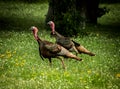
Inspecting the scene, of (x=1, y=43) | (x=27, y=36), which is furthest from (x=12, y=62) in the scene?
(x=27, y=36)

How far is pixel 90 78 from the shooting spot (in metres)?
15.2

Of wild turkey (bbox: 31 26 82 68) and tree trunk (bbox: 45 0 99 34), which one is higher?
wild turkey (bbox: 31 26 82 68)

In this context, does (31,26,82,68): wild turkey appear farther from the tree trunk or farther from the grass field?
the tree trunk

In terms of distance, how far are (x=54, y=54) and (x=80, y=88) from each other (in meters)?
3.43

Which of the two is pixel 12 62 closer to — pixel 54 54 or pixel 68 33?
pixel 54 54

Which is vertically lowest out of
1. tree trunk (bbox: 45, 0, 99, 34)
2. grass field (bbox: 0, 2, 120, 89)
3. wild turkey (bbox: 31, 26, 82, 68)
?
tree trunk (bbox: 45, 0, 99, 34)

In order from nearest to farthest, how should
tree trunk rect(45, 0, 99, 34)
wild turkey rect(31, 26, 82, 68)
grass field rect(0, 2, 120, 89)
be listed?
grass field rect(0, 2, 120, 89), wild turkey rect(31, 26, 82, 68), tree trunk rect(45, 0, 99, 34)

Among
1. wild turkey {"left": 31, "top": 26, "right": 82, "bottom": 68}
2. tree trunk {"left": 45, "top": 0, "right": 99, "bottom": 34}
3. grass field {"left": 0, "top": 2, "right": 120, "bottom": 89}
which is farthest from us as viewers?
tree trunk {"left": 45, "top": 0, "right": 99, "bottom": 34}

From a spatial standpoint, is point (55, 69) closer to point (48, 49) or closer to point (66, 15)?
point (48, 49)

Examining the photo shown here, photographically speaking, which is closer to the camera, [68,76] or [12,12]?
[68,76]

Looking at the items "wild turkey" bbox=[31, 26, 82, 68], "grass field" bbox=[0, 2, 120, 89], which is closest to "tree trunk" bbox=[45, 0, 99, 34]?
"grass field" bbox=[0, 2, 120, 89]

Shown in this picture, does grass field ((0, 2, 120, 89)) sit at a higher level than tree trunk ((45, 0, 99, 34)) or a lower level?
higher

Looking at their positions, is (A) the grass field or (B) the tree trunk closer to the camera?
(A) the grass field

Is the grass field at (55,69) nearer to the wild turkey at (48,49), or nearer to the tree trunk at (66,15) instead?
the wild turkey at (48,49)
